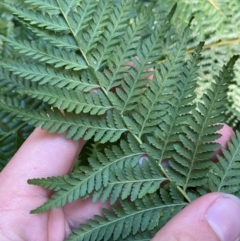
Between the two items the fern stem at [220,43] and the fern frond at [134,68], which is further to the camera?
the fern stem at [220,43]

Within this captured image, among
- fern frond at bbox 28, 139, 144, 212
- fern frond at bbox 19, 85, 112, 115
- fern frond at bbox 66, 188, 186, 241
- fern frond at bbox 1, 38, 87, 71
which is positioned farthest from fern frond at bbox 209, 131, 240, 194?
fern frond at bbox 1, 38, 87, 71

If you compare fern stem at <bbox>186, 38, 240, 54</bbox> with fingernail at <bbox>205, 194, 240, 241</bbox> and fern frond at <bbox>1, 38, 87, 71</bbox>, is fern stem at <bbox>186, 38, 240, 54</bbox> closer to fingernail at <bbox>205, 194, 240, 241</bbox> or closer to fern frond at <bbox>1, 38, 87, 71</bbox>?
fern frond at <bbox>1, 38, 87, 71</bbox>

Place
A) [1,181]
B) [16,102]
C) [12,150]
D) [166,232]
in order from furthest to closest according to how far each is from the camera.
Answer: [12,150] < [16,102] < [1,181] < [166,232]

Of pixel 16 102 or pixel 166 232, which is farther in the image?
pixel 16 102

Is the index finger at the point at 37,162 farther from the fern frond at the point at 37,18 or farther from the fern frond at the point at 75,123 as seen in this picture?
the fern frond at the point at 37,18

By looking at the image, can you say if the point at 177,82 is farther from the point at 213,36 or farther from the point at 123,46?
the point at 213,36

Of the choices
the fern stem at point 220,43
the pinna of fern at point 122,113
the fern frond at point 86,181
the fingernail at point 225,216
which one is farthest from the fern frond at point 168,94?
the fern stem at point 220,43

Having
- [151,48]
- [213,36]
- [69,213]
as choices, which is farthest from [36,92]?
[213,36]

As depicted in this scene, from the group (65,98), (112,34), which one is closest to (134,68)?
(112,34)
